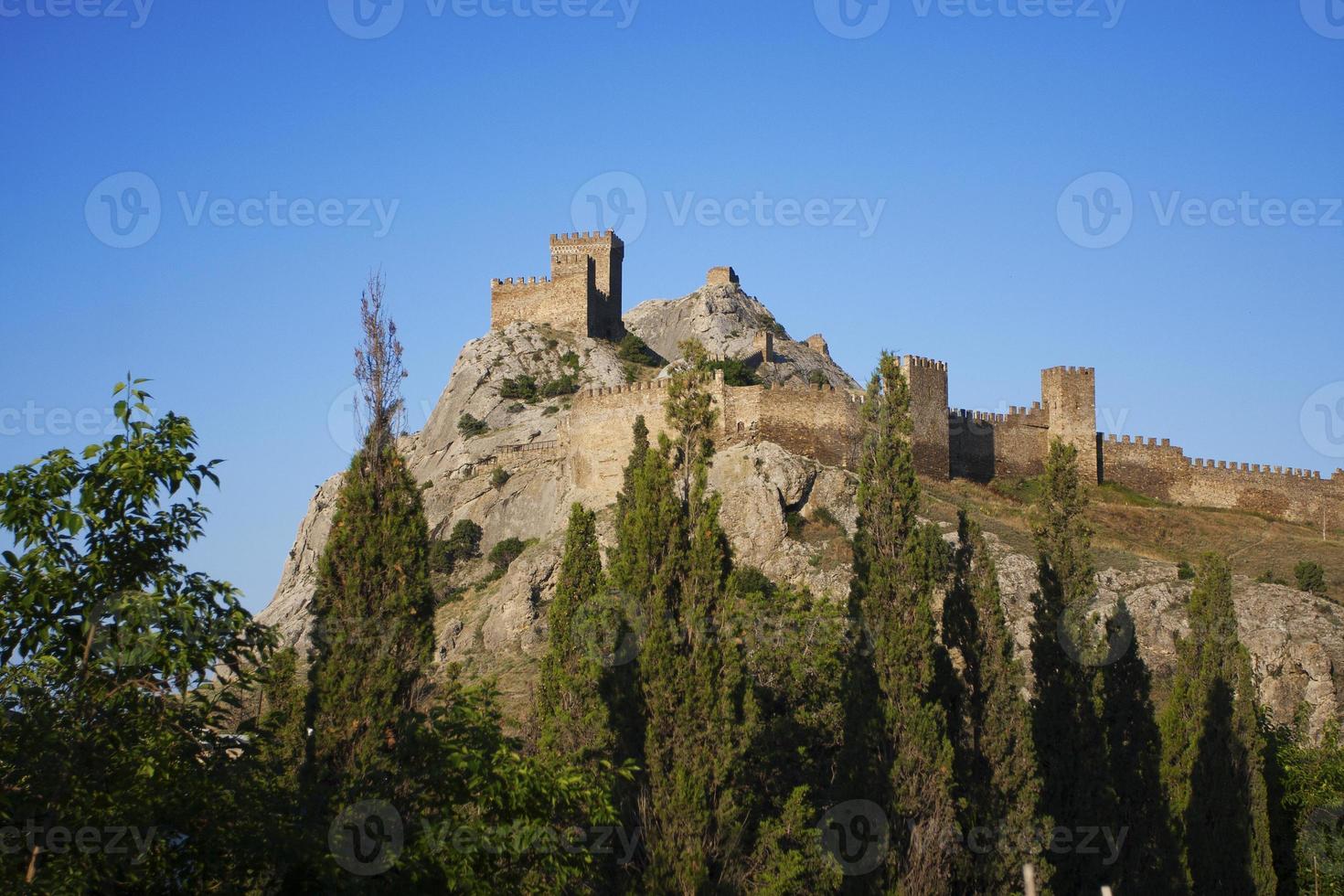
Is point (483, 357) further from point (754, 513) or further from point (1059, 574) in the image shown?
point (1059, 574)

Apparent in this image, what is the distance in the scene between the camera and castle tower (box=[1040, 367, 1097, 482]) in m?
69.9

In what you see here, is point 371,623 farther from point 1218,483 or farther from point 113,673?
point 1218,483

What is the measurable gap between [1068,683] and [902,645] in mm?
6189

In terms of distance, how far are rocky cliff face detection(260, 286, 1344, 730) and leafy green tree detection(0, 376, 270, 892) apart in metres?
17.6

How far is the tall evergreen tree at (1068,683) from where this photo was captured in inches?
1264

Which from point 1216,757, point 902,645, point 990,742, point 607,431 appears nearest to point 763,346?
point 607,431

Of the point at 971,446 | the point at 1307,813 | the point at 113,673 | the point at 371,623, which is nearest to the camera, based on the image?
the point at 113,673

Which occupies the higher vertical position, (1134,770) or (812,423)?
(812,423)

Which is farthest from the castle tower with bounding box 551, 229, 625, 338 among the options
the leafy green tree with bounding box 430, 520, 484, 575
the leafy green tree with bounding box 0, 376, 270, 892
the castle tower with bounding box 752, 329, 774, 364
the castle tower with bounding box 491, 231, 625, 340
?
the leafy green tree with bounding box 0, 376, 270, 892

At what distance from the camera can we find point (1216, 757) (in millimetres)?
35219

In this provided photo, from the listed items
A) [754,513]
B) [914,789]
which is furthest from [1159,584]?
[914,789]

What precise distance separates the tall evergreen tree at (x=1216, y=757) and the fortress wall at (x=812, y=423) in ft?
72.4

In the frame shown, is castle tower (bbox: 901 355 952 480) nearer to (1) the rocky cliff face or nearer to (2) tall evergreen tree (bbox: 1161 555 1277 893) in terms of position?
(1) the rocky cliff face

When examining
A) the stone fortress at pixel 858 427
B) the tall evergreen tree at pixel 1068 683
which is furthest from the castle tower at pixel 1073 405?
the tall evergreen tree at pixel 1068 683
